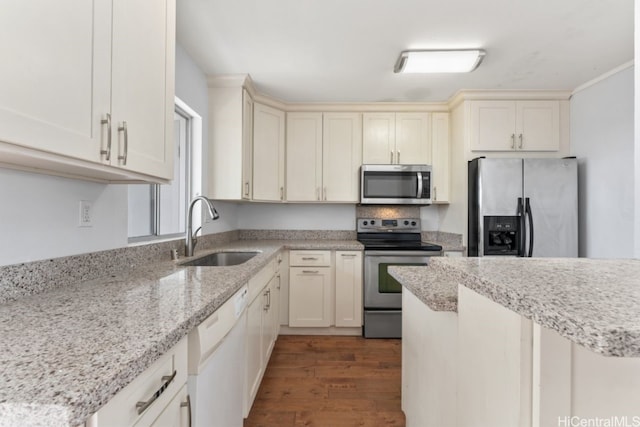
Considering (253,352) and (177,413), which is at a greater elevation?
(177,413)

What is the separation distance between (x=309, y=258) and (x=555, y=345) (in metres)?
2.50

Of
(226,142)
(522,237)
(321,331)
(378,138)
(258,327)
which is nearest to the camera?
(258,327)

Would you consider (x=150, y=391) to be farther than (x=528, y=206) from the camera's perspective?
No

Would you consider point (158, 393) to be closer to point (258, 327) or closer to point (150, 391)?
point (150, 391)

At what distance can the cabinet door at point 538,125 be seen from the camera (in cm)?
288

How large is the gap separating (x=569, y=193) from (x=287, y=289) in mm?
2667

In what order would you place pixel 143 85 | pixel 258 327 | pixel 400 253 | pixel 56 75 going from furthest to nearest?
pixel 400 253 < pixel 258 327 < pixel 143 85 < pixel 56 75

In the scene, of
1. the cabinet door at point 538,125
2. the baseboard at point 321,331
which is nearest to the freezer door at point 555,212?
the cabinet door at point 538,125

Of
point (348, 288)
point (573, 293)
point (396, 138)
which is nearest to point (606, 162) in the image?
point (396, 138)

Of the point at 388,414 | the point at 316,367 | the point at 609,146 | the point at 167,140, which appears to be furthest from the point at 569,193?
the point at 167,140

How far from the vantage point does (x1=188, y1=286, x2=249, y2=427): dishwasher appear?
0.92m

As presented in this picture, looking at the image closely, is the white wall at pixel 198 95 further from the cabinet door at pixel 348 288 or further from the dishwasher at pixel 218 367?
the dishwasher at pixel 218 367

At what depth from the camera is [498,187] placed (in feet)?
8.59

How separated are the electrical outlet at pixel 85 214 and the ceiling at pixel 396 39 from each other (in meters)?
1.23
